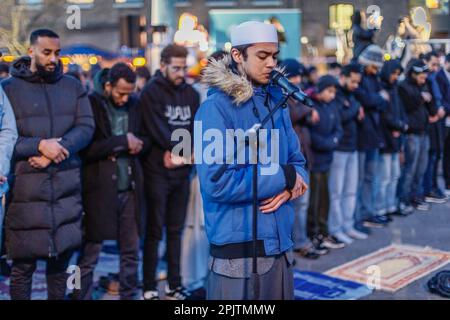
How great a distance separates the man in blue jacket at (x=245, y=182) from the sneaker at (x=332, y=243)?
3.65 metres

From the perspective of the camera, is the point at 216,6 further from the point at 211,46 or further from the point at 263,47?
the point at 263,47

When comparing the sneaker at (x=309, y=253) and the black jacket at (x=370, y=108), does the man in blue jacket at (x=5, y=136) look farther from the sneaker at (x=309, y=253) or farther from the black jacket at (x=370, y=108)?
the black jacket at (x=370, y=108)

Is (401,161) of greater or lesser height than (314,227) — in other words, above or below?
above

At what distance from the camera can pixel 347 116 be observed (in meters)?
6.74

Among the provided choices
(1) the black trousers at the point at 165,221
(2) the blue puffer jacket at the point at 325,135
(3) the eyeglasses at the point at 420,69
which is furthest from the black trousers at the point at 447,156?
(1) the black trousers at the point at 165,221

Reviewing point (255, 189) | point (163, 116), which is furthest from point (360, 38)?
point (255, 189)

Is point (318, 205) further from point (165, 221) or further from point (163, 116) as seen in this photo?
point (163, 116)

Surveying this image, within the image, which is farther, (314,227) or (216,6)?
(216,6)

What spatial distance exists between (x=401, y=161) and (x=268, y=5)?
16063mm

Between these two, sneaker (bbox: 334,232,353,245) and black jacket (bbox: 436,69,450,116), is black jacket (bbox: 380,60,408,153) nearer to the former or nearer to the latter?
black jacket (bbox: 436,69,450,116)

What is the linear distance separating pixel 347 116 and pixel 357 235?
1.36 metres

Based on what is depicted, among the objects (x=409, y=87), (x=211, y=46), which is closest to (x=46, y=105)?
(x=409, y=87)

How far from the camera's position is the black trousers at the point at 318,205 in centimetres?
648

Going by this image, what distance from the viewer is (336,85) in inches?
262
